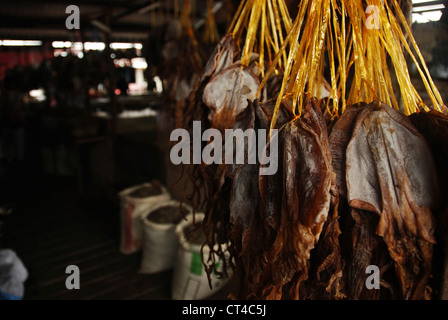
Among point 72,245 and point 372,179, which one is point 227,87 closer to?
point 372,179

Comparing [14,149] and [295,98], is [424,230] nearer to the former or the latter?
[295,98]

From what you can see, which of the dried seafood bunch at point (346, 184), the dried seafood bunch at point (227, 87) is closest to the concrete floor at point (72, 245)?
the dried seafood bunch at point (227, 87)

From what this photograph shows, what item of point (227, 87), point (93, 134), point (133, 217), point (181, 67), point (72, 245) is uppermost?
point (181, 67)

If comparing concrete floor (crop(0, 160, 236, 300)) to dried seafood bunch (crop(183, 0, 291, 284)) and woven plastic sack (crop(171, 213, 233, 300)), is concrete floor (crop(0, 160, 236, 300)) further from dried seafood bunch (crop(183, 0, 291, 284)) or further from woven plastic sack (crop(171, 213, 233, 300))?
dried seafood bunch (crop(183, 0, 291, 284))

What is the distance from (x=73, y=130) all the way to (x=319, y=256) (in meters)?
5.09

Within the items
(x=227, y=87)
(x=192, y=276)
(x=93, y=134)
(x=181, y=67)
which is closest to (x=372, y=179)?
(x=227, y=87)

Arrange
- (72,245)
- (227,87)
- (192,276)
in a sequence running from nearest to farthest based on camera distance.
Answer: (227,87) < (192,276) < (72,245)

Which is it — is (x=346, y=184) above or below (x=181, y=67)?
below

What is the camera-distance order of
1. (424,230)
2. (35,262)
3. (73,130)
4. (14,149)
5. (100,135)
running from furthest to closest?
(14,149)
(100,135)
(73,130)
(35,262)
(424,230)

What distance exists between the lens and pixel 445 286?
0.81 metres

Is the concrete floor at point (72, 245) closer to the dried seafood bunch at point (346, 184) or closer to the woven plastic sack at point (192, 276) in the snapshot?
the woven plastic sack at point (192, 276)

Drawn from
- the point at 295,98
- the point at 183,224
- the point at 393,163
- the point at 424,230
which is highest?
the point at 295,98

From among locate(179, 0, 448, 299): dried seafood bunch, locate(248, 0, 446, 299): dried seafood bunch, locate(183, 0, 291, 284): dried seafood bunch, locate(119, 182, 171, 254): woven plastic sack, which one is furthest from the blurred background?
locate(248, 0, 446, 299): dried seafood bunch
